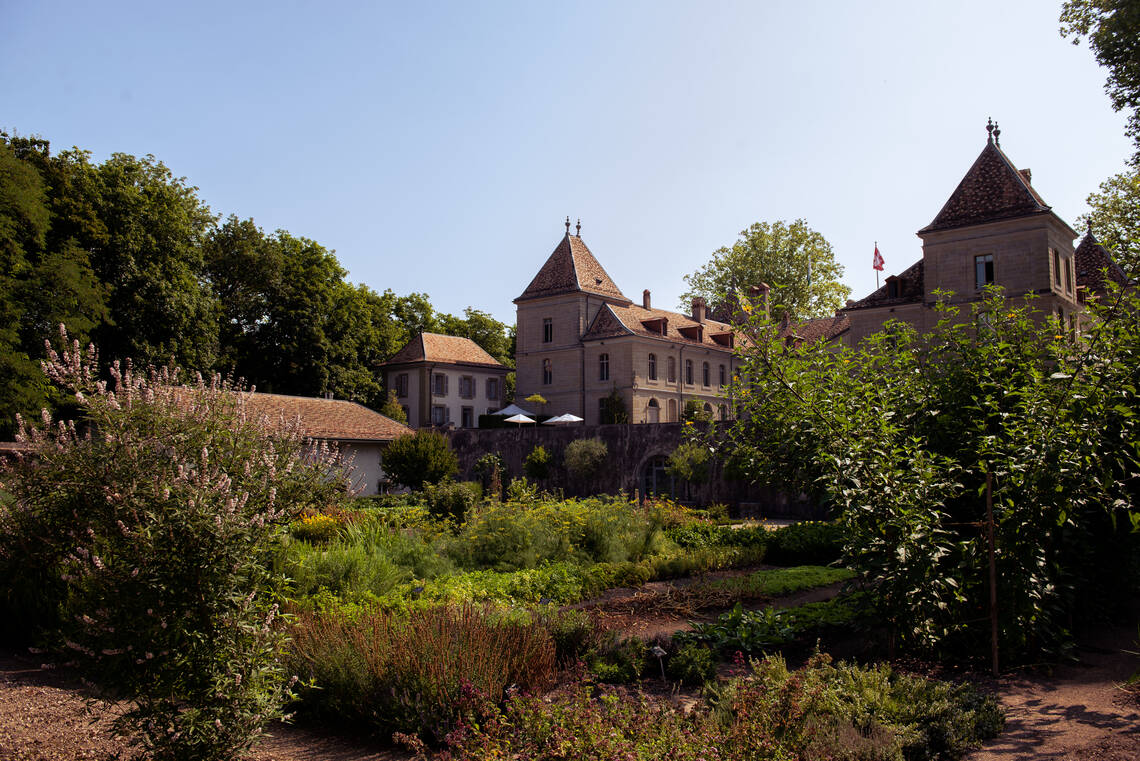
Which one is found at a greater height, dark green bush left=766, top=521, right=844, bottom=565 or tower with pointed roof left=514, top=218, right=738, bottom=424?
tower with pointed roof left=514, top=218, right=738, bottom=424

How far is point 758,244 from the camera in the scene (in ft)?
176

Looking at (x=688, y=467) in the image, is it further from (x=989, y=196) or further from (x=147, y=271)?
(x=147, y=271)

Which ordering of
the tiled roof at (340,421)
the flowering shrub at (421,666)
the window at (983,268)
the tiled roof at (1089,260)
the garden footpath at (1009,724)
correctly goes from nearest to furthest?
the garden footpath at (1009,724)
the flowering shrub at (421,666)
the tiled roof at (340,421)
the window at (983,268)
the tiled roof at (1089,260)

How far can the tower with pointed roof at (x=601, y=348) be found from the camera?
4262 cm

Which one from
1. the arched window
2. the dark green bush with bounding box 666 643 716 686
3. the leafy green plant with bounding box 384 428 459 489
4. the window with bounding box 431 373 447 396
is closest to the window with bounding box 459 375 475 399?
the window with bounding box 431 373 447 396

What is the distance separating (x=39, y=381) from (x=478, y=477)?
53.8ft

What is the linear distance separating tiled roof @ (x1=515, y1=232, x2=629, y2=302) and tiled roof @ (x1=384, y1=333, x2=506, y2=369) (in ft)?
19.4

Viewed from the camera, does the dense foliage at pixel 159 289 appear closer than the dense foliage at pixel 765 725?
Answer: No

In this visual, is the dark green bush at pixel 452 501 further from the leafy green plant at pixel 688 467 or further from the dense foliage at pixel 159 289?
the dense foliage at pixel 159 289

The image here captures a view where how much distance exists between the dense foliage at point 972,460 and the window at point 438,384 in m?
41.6

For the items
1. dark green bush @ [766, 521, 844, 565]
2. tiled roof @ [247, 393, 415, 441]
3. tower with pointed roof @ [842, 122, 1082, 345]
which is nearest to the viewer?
dark green bush @ [766, 521, 844, 565]

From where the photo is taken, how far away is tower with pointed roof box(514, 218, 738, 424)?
42.6 meters

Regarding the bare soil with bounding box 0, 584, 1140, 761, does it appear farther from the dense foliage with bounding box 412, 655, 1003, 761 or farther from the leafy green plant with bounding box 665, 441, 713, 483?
the leafy green plant with bounding box 665, 441, 713, 483

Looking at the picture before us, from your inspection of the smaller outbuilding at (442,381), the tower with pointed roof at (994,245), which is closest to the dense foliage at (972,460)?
the tower with pointed roof at (994,245)
